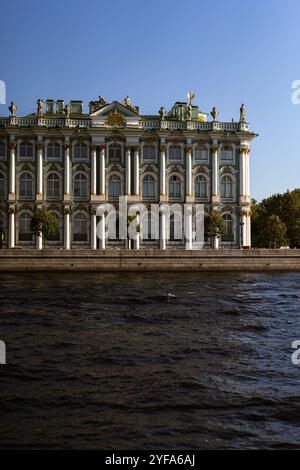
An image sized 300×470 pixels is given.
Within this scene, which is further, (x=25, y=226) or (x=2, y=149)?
(x=2, y=149)

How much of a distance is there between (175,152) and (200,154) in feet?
10.4

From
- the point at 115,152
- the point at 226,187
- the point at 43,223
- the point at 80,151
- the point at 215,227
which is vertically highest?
the point at 80,151

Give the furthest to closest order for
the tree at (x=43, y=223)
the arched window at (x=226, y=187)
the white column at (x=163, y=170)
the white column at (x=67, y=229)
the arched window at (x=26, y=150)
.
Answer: the arched window at (x=226, y=187) < the white column at (x=163, y=170) < the arched window at (x=26, y=150) < the white column at (x=67, y=229) < the tree at (x=43, y=223)

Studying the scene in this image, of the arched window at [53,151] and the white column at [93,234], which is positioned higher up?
the arched window at [53,151]

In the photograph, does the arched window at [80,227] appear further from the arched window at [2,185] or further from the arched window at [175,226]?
the arched window at [175,226]

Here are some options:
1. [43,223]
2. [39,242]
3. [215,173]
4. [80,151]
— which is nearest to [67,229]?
[39,242]

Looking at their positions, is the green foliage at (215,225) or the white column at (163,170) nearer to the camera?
the green foliage at (215,225)

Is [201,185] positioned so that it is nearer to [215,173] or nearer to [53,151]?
[215,173]

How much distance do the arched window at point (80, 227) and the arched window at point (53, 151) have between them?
760 cm

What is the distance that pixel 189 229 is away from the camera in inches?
2704

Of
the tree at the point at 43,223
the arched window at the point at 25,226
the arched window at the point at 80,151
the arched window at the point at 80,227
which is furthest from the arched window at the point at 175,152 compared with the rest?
the arched window at the point at 25,226

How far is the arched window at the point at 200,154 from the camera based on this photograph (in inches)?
2761
